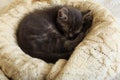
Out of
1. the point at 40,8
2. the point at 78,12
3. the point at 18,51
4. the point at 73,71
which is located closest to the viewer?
the point at 73,71

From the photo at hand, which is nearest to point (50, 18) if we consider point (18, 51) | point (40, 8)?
point (40, 8)

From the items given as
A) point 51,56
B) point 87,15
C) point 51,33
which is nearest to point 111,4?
point 87,15

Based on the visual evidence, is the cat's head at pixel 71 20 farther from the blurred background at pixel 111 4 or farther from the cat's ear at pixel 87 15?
the blurred background at pixel 111 4

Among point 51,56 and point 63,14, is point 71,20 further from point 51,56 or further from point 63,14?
point 51,56

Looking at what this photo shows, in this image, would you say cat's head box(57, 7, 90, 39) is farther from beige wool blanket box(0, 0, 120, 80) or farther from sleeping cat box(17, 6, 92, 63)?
beige wool blanket box(0, 0, 120, 80)

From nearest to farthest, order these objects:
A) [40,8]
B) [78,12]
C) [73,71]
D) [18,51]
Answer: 1. [73,71]
2. [18,51]
3. [78,12]
4. [40,8]

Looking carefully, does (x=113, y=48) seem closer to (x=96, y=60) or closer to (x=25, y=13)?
(x=96, y=60)

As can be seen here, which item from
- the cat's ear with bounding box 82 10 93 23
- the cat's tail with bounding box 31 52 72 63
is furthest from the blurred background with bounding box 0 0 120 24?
the cat's tail with bounding box 31 52 72 63

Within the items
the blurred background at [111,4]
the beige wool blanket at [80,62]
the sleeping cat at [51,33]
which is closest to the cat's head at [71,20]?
the sleeping cat at [51,33]
